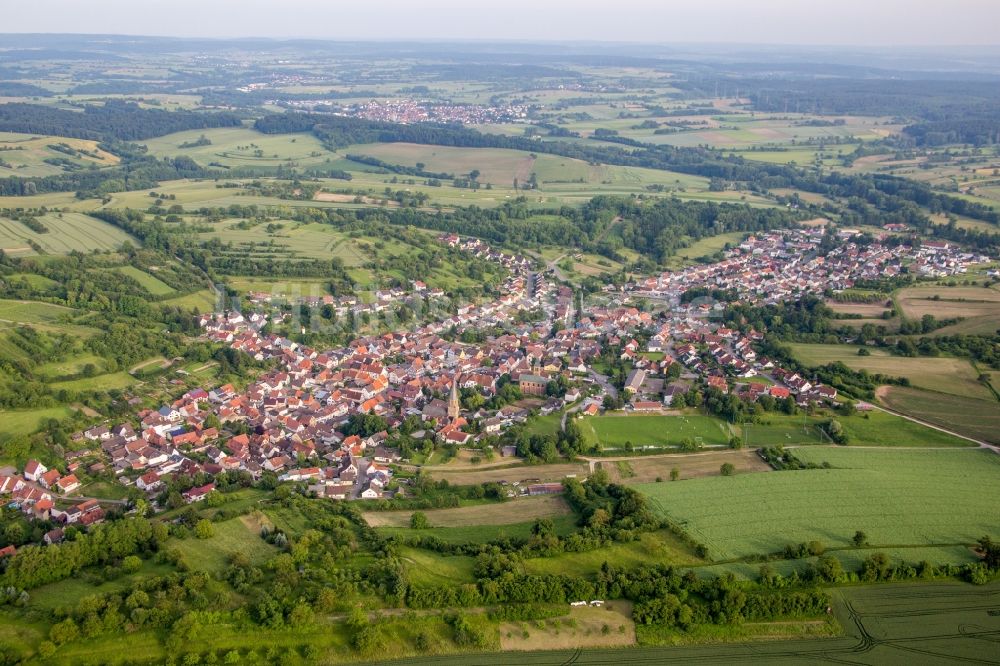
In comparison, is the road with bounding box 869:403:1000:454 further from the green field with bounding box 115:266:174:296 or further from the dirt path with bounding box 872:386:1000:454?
the green field with bounding box 115:266:174:296

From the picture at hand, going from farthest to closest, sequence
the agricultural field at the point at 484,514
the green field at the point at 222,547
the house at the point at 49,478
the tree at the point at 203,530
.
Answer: the house at the point at 49,478 < the agricultural field at the point at 484,514 < the tree at the point at 203,530 < the green field at the point at 222,547

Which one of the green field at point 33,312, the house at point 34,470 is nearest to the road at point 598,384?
the house at point 34,470

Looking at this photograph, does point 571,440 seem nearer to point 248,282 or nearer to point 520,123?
point 248,282

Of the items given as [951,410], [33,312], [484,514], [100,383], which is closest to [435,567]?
[484,514]

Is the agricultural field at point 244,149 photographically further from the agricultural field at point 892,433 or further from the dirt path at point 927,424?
the agricultural field at point 892,433

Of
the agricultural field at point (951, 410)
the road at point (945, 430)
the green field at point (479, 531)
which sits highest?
the agricultural field at point (951, 410)

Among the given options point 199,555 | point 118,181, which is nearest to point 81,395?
point 199,555

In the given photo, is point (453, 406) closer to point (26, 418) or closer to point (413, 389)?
point (413, 389)
